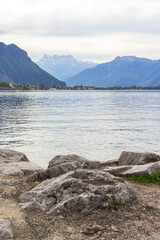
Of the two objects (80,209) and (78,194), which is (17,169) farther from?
(80,209)

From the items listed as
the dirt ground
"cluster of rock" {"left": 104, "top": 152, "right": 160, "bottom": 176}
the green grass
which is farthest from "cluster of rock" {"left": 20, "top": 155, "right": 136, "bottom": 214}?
"cluster of rock" {"left": 104, "top": 152, "right": 160, "bottom": 176}

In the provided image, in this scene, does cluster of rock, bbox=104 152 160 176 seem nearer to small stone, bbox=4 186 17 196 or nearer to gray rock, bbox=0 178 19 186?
gray rock, bbox=0 178 19 186

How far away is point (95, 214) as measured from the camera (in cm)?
1083

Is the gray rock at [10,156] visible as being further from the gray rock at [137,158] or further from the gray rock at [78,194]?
the gray rock at [78,194]

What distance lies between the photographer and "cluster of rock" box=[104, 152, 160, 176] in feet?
51.9

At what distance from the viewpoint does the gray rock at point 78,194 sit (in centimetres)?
1112

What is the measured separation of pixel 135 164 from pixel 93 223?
8.88m

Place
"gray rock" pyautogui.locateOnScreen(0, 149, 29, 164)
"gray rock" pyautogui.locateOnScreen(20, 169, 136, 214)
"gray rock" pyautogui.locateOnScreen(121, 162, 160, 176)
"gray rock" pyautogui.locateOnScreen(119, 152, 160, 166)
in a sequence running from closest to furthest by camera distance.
Answer: 1. "gray rock" pyautogui.locateOnScreen(20, 169, 136, 214)
2. "gray rock" pyautogui.locateOnScreen(121, 162, 160, 176)
3. "gray rock" pyautogui.locateOnScreen(119, 152, 160, 166)
4. "gray rock" pyautogui.locateOnScreen(0, 149, 29, 164)

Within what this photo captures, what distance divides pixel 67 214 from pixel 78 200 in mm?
676

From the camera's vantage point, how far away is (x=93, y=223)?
405 inches

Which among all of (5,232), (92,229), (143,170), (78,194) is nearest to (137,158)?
(143,170)

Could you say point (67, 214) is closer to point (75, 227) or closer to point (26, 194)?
point (75, 227)

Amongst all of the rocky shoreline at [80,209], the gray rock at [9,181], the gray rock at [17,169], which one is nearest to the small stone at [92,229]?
the rocky shoreline at [80,209]

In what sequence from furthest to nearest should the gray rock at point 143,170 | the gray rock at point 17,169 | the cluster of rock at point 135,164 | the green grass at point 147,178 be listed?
the gray rock at point 17,169 < the cluster of rock at point 135,164 < the gray rock at point 143,170 < the green grass at point 147,178
